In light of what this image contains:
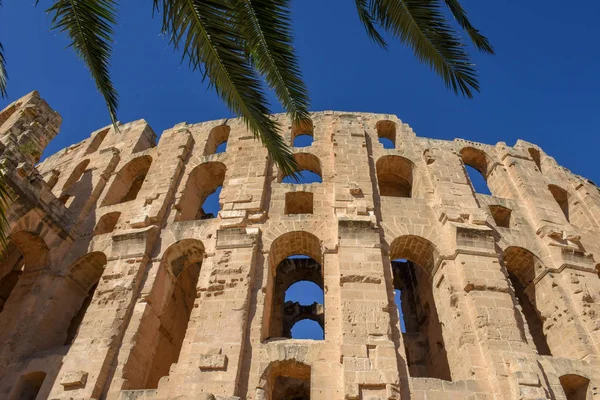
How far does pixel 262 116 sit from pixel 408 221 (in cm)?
815

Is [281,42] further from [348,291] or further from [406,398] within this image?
[406,398]

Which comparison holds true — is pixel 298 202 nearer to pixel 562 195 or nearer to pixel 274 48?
pixel 274 48

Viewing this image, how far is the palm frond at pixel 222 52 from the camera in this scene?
3885 millimetres

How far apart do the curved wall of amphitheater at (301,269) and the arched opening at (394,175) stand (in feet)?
0.25

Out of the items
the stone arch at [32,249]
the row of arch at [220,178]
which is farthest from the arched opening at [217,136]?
the stone arch at [32,249]

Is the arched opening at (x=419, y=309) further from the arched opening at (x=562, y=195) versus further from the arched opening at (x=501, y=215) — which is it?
the arched opening at (x=562, y=195)

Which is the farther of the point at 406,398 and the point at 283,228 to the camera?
the point at 283,228

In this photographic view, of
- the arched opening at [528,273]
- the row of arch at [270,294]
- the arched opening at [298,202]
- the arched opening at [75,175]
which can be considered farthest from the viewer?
the arched opening at [75,175]

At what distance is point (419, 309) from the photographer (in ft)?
45.7

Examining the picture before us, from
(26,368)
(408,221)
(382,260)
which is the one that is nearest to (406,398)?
(382,260)

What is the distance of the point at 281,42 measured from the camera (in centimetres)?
440

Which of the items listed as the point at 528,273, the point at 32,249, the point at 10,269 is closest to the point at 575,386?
the point at 528,273

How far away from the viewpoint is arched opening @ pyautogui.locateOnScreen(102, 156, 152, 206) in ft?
48.6

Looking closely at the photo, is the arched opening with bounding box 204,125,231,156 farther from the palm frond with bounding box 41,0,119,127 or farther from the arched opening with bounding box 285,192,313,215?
the palm frond with bounding box 41,0,119,127
